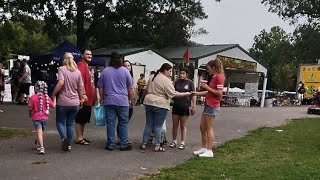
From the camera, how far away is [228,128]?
48.3ft

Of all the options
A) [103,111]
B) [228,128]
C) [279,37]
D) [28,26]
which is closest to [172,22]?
[28,26]

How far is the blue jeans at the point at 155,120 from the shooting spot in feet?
30.2

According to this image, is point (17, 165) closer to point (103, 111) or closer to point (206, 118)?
point (103, 111)

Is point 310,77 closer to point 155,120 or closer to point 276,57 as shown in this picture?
point 155,120

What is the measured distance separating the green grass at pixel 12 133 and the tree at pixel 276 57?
43411mm

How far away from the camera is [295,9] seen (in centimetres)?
4403

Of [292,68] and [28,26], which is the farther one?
[292,68]

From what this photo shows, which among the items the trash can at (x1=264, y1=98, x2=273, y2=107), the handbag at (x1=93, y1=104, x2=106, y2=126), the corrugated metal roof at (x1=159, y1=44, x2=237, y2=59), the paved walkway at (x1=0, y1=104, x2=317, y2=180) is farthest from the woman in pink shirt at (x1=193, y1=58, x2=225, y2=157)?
the trash can at (x1=264, y1=98, x2=273, y2=107)

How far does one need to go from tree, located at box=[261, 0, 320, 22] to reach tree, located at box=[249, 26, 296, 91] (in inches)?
261

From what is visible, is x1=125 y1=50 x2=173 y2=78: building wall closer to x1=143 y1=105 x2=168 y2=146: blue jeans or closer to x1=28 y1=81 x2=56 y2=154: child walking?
x1=143 y1=105 x2=168 y2=146: blue jeans

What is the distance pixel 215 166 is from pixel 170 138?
363cm

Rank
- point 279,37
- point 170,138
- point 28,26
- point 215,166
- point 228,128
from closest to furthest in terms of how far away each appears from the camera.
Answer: point 215,166 < point 170,138 < point 228,128 < point 28,26 < point 279,37

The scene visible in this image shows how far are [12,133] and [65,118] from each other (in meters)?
2.25

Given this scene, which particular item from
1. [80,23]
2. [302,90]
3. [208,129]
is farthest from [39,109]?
[302,90]
